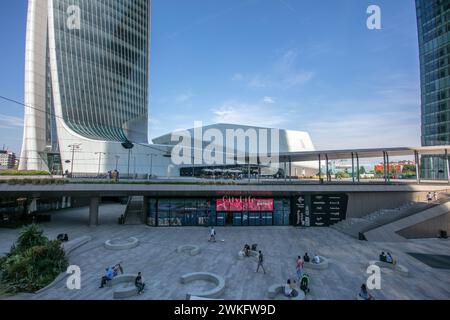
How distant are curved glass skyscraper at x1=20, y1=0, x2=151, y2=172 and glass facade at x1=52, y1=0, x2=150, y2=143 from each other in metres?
0.23

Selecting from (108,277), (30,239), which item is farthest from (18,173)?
(108,277)

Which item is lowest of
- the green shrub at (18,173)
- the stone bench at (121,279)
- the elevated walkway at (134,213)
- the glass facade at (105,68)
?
the stone bench at (121,279)

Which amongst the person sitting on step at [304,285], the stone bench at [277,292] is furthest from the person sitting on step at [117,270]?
the person sitting on step at [304,285]

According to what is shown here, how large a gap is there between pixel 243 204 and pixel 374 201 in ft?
56.6

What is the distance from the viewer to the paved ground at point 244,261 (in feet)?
49.3

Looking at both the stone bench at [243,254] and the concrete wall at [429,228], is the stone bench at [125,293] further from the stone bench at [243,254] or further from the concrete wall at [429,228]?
the concrete wall at [429,228]

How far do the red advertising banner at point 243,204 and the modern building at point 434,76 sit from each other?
54.3m

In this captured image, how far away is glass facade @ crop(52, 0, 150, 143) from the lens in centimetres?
6475

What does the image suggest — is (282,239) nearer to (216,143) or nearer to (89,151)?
(89,151)

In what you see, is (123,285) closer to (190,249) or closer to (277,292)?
(190,249)

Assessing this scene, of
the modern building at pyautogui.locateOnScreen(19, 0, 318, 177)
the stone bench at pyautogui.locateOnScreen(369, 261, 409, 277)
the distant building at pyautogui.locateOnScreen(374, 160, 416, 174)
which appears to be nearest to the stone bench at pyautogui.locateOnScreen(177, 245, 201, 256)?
the stone bench at pyautogui.locateOnScreen(369, 261, 409, 277)

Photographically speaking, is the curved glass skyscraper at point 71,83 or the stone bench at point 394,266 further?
the curved glass skyscraper at point 71,83

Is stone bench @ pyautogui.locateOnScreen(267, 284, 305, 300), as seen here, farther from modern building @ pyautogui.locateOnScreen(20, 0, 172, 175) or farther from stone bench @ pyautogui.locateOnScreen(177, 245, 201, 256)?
modern building @ pyautogui.locateOnScreen(20, 0, 172, 175)

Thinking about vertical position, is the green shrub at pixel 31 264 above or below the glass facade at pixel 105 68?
below
